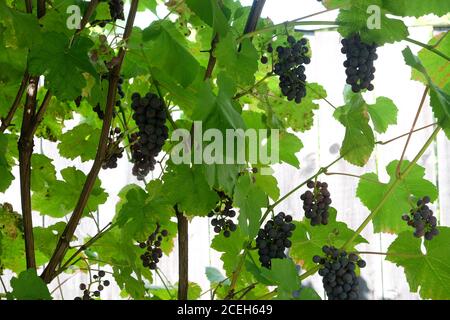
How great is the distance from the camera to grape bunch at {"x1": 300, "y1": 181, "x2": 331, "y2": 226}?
3.66 feet

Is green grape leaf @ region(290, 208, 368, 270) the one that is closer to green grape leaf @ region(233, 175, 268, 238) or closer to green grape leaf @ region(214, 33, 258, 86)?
green grape leaf @ region(233, 175, 268, 238)

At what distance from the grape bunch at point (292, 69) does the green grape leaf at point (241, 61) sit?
0.07m

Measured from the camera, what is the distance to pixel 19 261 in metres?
1.50

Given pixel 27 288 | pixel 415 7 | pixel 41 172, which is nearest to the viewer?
pixel 27 288

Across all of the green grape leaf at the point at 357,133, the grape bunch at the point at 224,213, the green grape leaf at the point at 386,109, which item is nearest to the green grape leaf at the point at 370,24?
the green grape leaf at the point at 357,133

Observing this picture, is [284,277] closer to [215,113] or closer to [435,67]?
[215,113]

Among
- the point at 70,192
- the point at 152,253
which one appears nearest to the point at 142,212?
the point at 152,253

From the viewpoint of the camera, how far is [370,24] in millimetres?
1006

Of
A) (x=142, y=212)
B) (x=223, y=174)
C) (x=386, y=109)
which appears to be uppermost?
(x=386, y=109)

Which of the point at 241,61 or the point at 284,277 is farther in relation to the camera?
the point at 241,61

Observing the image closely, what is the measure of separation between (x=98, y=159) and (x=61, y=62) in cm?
17

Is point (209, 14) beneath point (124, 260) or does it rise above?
above

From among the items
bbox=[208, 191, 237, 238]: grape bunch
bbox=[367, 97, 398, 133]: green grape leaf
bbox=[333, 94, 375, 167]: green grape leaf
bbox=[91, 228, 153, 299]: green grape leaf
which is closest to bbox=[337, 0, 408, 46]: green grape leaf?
bbox=[333, 94, 375, 167]: green grape leaf
